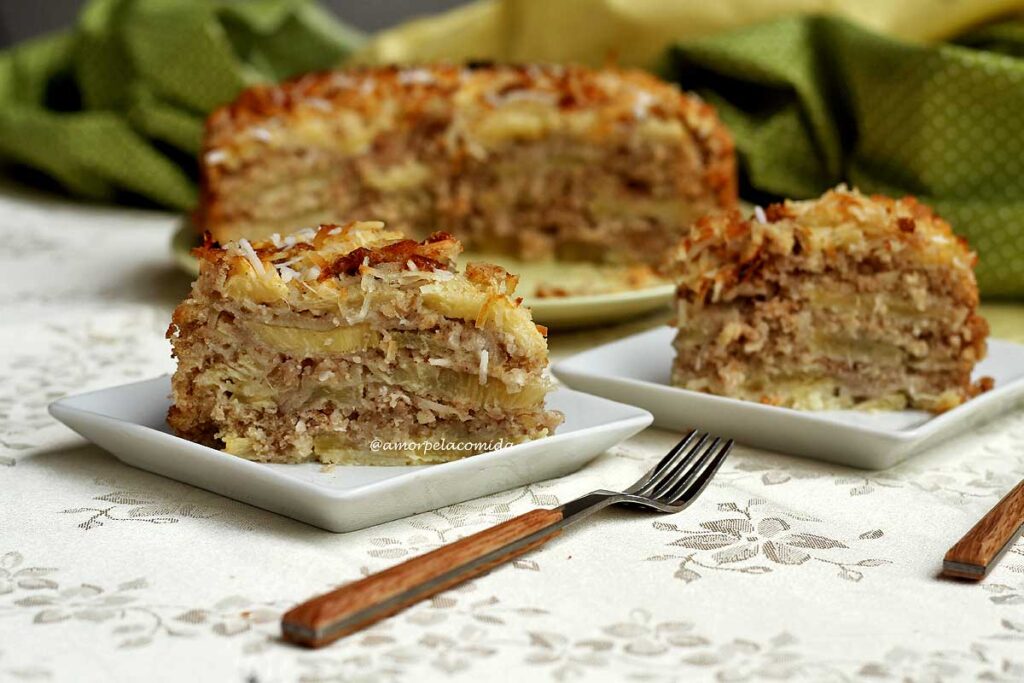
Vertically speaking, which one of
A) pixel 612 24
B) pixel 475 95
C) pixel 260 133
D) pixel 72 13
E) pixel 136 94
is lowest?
pixel 260 133

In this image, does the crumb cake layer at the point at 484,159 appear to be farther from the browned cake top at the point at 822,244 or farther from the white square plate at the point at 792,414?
the browned cake top at the point at 822,244

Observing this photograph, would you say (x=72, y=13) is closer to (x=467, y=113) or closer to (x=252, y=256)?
(x=467, y=113)

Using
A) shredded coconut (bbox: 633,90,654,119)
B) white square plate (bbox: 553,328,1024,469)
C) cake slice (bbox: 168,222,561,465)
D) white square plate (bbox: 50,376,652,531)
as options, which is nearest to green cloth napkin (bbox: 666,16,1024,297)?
shredded coconut (bbox: 633,90,654,119)

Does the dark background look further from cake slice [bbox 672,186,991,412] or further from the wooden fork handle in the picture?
the wooden fork handle

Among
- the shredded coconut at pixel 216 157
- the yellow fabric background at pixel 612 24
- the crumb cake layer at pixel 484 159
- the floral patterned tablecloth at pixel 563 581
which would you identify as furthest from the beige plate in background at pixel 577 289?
the yellow fabric background at pixel 612 24

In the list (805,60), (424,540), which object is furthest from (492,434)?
(805,60)

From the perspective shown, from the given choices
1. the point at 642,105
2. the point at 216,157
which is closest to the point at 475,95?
the point at 642,105
